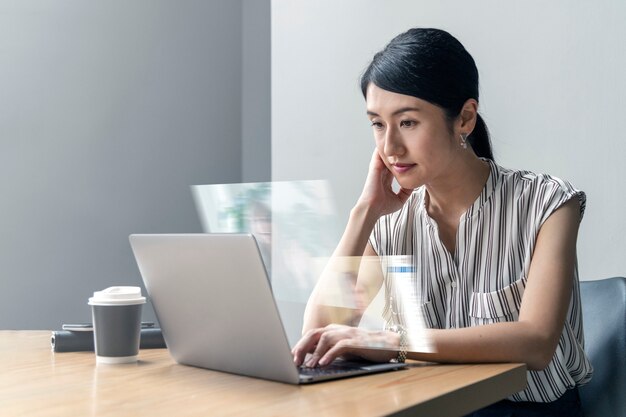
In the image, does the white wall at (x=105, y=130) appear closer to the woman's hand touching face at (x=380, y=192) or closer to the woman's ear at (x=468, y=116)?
the woman's hand touching face at (x=380, y=192)

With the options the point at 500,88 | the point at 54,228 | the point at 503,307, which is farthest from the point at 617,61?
the point at 54,228

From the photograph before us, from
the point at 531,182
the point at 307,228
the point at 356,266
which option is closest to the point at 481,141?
the point at 531,182

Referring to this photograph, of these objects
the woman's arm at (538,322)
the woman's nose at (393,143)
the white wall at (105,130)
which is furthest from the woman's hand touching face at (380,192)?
the white wall at (105,130)

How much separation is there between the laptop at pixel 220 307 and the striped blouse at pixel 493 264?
0.36 meters

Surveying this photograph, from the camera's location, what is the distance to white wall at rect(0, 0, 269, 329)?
2889 millimetres

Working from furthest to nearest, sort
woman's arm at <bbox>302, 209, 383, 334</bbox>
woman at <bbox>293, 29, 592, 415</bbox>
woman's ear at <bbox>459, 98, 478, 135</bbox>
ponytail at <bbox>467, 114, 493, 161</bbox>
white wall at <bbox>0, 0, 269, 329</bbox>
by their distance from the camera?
white wall at <bbox>0, 0, 269, 329</bbox> → ponytail at <bbox>467, 114, 493, 161</bbox> → woman's ear at <bbox>459, 98, 478, 135</bbox> → woman at <bbox>293, 29, 592, 415</bbox> → woman's arm at <bbox>302, 209, 383, 334</bbox>

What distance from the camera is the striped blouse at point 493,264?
54.7 inches

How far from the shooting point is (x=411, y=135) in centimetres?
147

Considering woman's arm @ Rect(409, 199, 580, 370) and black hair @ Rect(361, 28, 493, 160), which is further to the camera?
black hair @ Rect(361, 28, 493, 160)

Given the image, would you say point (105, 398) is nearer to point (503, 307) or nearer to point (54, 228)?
point (503, 307)

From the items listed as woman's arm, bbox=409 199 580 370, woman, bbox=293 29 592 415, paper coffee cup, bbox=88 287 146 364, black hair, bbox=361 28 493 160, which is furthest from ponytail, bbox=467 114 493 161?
paper coffee cup, bbox=88 287 146 364

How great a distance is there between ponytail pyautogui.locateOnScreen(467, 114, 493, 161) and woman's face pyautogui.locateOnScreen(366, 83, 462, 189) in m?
0.14

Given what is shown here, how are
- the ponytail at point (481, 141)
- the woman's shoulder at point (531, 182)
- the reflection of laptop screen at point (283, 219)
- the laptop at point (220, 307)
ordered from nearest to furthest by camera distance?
the laptop at point (220, 307) → the reflection of laptop screen at point (283, 219) → the woman's shoulder at point (531, 182) → the ponytail at point (481, 141)

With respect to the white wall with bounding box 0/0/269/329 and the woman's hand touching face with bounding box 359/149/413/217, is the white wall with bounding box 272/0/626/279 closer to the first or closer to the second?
the white wall with bounding box 0/0/269/329
